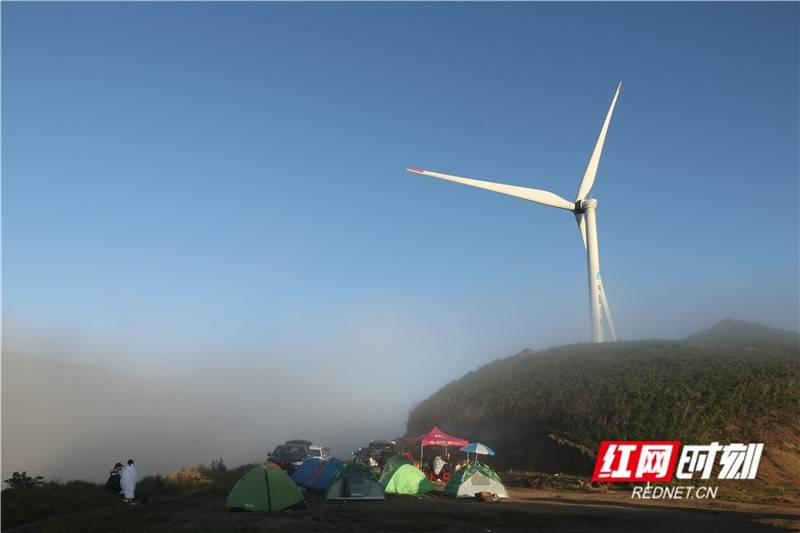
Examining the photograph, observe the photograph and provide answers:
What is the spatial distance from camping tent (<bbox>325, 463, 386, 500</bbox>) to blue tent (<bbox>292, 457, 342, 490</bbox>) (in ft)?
5.58

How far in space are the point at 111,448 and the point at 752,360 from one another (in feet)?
300

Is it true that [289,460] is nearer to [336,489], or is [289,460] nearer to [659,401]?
[336,489]

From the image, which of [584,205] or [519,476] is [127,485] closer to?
[519,476]

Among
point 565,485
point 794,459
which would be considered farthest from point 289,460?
Answer: point 794,459

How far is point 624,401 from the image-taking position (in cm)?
3497

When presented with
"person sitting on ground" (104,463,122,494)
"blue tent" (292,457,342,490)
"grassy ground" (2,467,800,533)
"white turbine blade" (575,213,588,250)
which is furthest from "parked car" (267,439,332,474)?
"white turbine blade" (575,213,588,250)

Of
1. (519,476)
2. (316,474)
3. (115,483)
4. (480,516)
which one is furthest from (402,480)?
(115,483)

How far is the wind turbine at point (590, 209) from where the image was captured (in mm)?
46812

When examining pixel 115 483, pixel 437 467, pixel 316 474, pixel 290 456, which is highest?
pixel 115 483

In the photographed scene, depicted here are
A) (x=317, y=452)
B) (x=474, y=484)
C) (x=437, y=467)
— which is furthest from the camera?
(x=317, y=452)

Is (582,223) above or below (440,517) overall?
above

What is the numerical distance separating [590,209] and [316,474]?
3207 cm

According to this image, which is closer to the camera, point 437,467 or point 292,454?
point 292,454

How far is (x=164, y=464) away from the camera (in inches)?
3140
